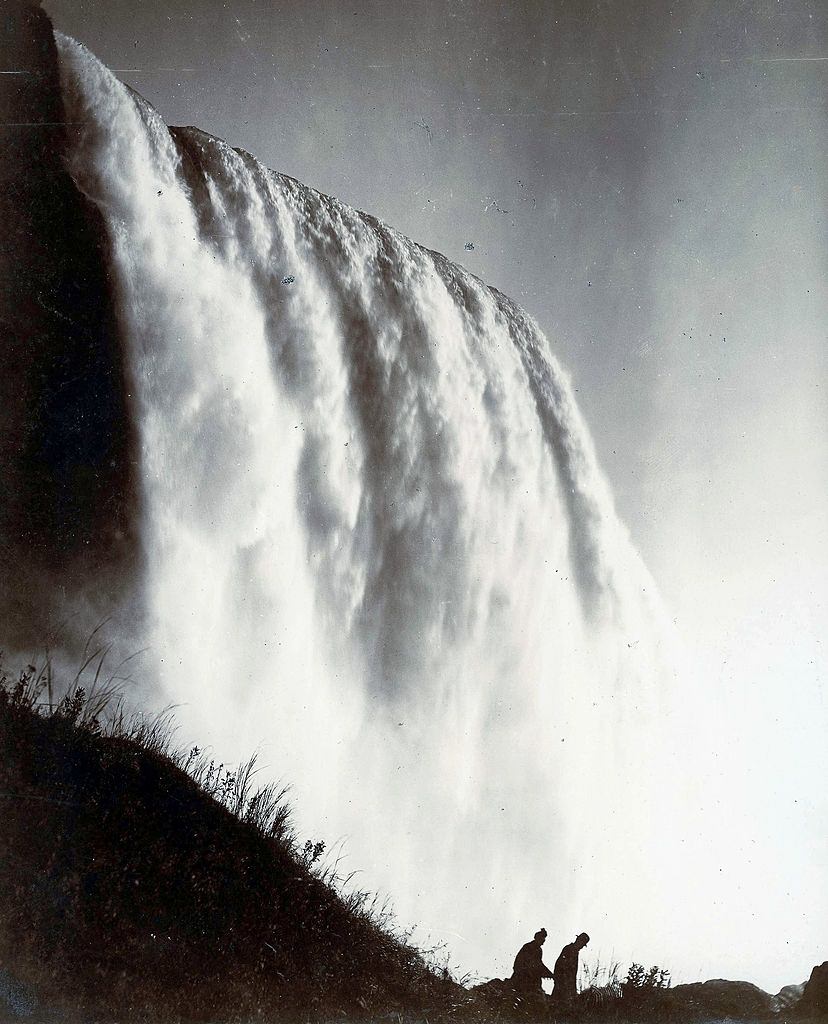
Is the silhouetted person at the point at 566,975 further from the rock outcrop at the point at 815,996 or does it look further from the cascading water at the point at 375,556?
the rock outcrop at the point at 815,996

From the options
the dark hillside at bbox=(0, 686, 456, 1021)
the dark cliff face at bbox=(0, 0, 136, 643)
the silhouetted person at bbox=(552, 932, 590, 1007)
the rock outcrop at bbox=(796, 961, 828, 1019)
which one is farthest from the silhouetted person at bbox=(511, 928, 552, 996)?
the dark cliff face at bbox=(0, 0, 136, 643)

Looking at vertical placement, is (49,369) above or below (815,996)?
above

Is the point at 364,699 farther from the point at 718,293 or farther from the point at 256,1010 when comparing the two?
the point at 718,293

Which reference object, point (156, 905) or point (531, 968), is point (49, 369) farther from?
point (531, 968)

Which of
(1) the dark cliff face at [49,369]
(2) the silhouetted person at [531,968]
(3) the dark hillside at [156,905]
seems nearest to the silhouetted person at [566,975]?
(2) the silhouetted person at [531,968]

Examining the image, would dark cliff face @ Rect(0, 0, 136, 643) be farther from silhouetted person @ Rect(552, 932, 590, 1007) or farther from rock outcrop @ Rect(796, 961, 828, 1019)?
rock outcrop @ Rect(796, 961, 828, 1019)

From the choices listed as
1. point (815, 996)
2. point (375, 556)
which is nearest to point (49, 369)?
point (375, 556)
